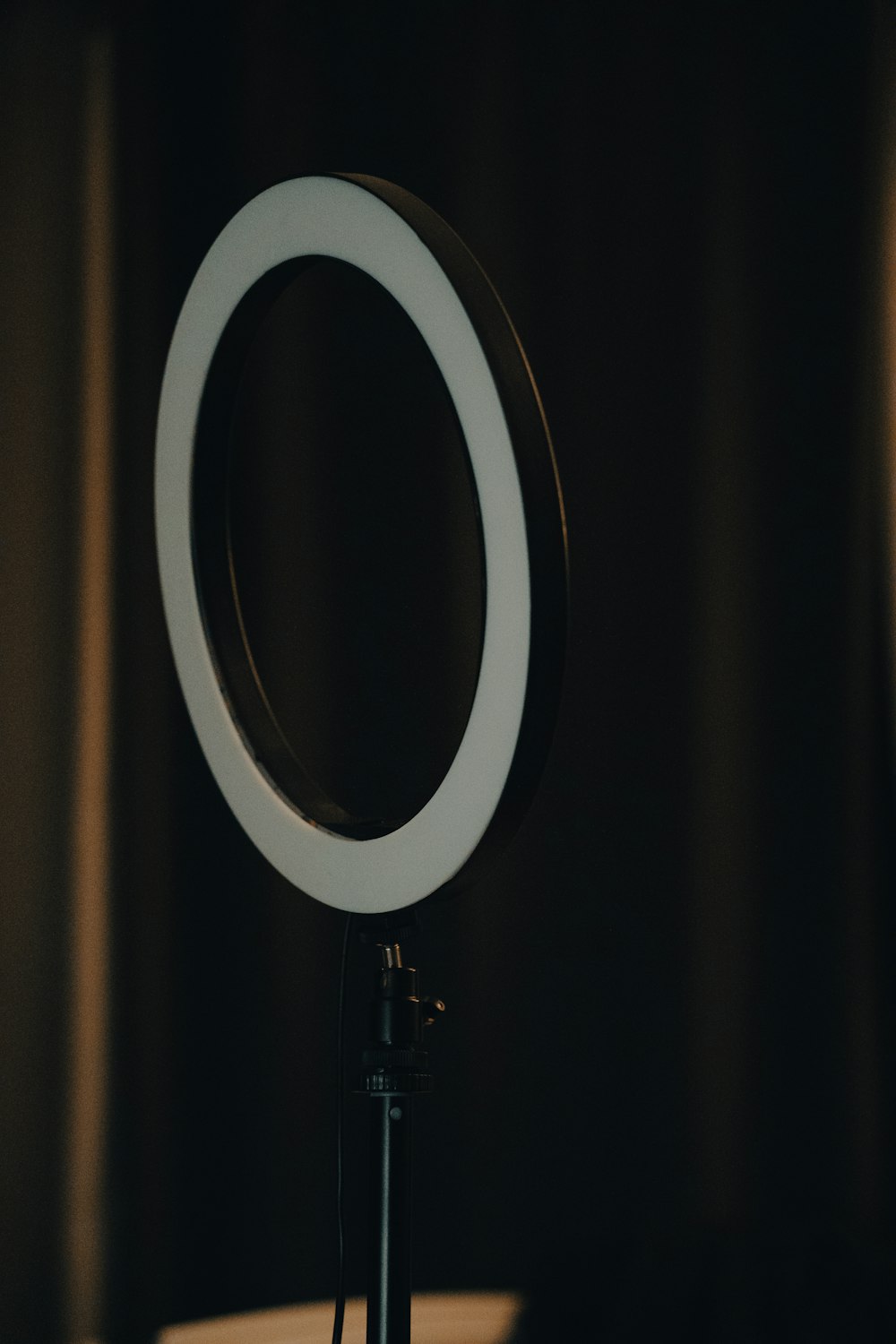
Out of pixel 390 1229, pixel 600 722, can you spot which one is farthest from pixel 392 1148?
pixel 600 722

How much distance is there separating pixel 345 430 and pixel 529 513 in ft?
2.27

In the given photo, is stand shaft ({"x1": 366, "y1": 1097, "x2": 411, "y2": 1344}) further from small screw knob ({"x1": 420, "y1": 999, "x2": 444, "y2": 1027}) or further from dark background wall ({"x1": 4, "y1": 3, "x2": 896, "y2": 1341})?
dark background wall ({"x1": 4, "y1": 3, "x2": 896, "y2": 1341})

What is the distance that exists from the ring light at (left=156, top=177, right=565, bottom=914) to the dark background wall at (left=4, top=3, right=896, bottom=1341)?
0.46 meters

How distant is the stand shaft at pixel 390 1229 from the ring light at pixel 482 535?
91 mm

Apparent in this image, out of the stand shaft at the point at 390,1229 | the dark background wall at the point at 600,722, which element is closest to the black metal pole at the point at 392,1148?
the stand shaft at the point at 390,1229

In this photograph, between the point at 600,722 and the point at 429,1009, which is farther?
the point at 600,722

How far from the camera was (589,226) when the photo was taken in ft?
3.89

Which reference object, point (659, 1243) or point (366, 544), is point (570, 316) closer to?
point (366, 544)

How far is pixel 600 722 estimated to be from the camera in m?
1.15

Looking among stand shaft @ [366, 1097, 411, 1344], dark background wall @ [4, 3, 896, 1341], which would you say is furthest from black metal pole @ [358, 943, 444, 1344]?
dark background wall @ [4, 3, 896, 1341]

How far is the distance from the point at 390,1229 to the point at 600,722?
0.67 metres

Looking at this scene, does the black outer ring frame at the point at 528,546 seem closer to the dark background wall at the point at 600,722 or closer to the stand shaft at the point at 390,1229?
the stand shaft at the point at 390,1229

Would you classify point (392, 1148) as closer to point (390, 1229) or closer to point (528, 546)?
point (390, 1229)

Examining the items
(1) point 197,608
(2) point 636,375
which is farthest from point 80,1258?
(2) point 636,375
